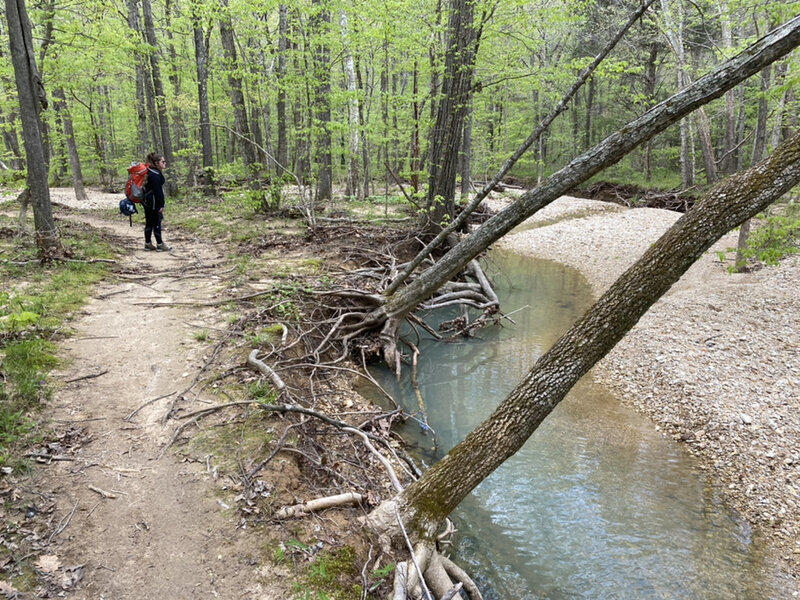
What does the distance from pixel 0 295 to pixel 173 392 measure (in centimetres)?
190

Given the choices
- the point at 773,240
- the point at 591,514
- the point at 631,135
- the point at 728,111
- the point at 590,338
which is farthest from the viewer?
the point at 728,111

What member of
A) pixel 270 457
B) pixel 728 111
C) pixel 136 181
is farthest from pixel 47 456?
pixel 728 111

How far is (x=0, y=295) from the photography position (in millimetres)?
4441

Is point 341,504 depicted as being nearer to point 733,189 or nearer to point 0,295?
point 733,189

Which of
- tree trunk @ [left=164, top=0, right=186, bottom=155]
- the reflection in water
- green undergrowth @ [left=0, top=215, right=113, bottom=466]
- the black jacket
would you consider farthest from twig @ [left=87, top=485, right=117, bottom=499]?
tree trunk @ [left=164, top=0, right=186, bottom=155]

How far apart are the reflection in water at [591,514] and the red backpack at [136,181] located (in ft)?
19.8

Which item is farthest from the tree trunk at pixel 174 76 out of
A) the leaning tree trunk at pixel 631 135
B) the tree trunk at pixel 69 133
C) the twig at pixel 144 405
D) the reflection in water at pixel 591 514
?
the reflection in water at pixel 591 514

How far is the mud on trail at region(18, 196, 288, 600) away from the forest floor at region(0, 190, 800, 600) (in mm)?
10

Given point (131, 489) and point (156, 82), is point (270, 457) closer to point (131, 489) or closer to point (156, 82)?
point (131, 489)

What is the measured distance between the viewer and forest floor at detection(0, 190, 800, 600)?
9.40 feet

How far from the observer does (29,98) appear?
21.8 feet

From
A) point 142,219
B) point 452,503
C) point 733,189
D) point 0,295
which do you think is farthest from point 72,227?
point 733,189

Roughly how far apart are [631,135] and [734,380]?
506 cm

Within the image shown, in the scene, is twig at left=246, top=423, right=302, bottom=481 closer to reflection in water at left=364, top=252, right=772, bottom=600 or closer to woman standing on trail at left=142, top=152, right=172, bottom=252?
reflection in water at left=364, top=252, right=772, bottom=600
